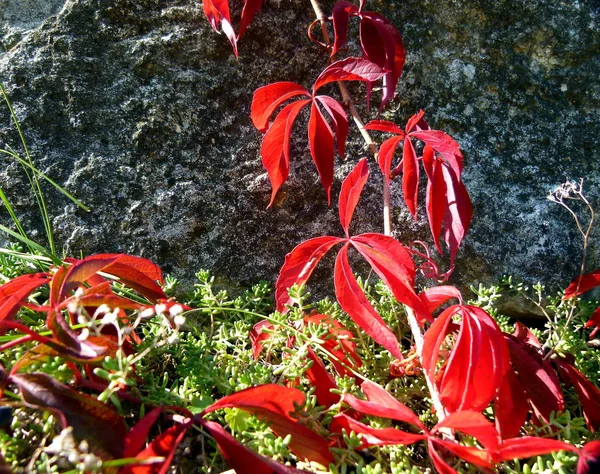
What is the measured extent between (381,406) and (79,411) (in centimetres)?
38

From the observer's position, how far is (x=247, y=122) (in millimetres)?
1104

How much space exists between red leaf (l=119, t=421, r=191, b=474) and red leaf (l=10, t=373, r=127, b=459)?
3 cm

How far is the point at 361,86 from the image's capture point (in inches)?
45.8

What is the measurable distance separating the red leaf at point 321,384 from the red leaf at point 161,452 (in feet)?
0.83

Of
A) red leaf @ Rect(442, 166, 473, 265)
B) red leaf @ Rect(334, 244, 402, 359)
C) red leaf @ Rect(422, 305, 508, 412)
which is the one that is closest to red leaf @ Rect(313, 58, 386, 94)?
red leaf @ Rect(442, 166, 473, 265)

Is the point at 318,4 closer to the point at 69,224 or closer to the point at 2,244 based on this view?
the point at 69,224

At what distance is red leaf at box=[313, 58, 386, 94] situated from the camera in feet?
2.89

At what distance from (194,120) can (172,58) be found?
0.51 feet

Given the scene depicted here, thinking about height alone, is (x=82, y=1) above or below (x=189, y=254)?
above

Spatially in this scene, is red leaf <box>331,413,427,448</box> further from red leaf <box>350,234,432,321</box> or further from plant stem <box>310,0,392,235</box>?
plant stem <box>310,0,392,235</box>

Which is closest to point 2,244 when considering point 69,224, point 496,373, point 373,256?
point 69,224

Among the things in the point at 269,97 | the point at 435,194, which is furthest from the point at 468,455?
the point at 269,97

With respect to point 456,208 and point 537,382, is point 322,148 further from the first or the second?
point 537,382

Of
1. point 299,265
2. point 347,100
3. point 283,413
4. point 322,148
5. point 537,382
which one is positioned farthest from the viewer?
point 347,100
